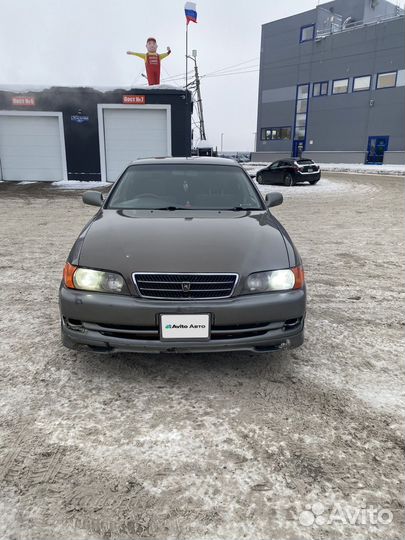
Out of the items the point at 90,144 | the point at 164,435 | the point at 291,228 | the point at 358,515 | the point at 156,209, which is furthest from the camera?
the point at 90,144

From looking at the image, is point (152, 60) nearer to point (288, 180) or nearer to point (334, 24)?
point (288, 180)

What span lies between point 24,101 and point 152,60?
5.93m

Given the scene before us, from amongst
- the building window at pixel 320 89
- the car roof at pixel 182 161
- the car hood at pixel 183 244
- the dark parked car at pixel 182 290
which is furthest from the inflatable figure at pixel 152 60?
the building window at pixel 320 89

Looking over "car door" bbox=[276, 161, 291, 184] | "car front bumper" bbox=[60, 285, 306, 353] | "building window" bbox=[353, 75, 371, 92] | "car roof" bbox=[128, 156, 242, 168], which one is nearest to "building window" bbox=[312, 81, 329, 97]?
"building window" bbox=[353, 75, 371, 92]

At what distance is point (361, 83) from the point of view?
112 ft

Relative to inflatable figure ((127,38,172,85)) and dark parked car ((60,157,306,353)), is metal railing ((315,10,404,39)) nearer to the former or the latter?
inflatable figure ((127,38,172,85))

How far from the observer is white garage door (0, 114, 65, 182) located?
17047 mm

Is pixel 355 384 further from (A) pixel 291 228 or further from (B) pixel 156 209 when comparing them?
(A) pixel 291 228

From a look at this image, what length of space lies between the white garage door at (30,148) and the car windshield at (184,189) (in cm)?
1514

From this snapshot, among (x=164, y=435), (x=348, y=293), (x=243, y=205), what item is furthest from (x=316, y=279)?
(x=164, y=435)

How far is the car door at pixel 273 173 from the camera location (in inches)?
717

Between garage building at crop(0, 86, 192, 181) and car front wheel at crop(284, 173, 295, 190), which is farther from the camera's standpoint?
car front wheel at crop(284, 173, 295, 190)

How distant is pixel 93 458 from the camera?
199cm

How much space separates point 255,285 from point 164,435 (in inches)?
41.3
